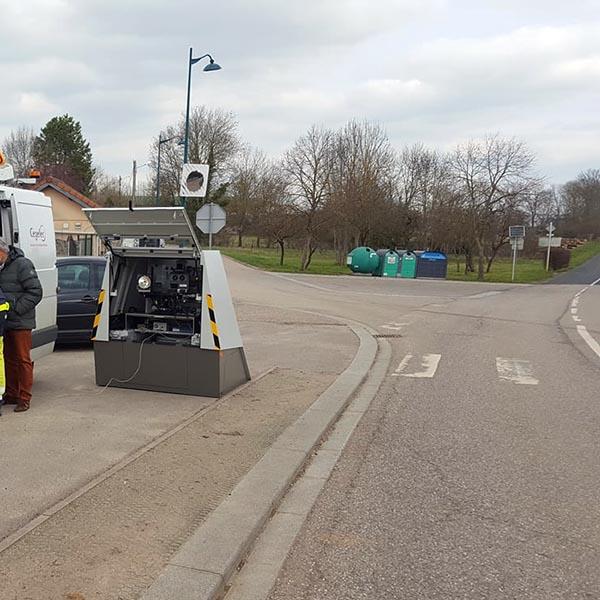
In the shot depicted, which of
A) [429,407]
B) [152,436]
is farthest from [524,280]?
[152,436]

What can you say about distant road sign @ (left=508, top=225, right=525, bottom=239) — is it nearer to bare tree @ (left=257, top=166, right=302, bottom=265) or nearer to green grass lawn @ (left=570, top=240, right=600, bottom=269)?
bare tree @ (left=257, top=166, right=302, bottom=265)

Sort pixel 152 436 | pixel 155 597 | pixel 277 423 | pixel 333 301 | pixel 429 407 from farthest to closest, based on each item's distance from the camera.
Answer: pixel 333 301
pixel 429 407
pixel 277 423
pixel 152 436
pixel 155 597

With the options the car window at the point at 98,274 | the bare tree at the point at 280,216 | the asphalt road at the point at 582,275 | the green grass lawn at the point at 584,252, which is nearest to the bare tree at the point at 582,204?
the green grass lawn at the point at 584,252

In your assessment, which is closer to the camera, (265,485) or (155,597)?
(155,597)

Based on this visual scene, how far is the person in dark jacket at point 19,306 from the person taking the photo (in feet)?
20.7

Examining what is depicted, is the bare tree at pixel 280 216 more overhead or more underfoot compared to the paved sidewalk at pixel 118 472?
more overhead

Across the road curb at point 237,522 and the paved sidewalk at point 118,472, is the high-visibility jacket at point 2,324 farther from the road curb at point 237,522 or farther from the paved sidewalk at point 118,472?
the road curb at point 237,522

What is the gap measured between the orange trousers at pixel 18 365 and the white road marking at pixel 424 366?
5.04 m

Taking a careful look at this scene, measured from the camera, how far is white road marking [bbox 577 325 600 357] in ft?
40.5

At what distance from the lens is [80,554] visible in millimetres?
3361

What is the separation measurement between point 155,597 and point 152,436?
2.63 meters

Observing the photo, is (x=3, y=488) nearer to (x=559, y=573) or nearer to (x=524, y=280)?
(x=559, y=573)

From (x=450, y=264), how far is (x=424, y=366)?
51.6 meters

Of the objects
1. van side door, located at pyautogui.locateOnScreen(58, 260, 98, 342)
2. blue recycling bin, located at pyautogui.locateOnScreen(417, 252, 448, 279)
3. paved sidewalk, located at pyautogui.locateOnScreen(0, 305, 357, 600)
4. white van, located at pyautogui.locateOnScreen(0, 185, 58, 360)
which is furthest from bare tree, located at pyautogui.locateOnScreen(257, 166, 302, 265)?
white van, located at pyautogui.locateOnScreen(0, 185, 58, 360)
